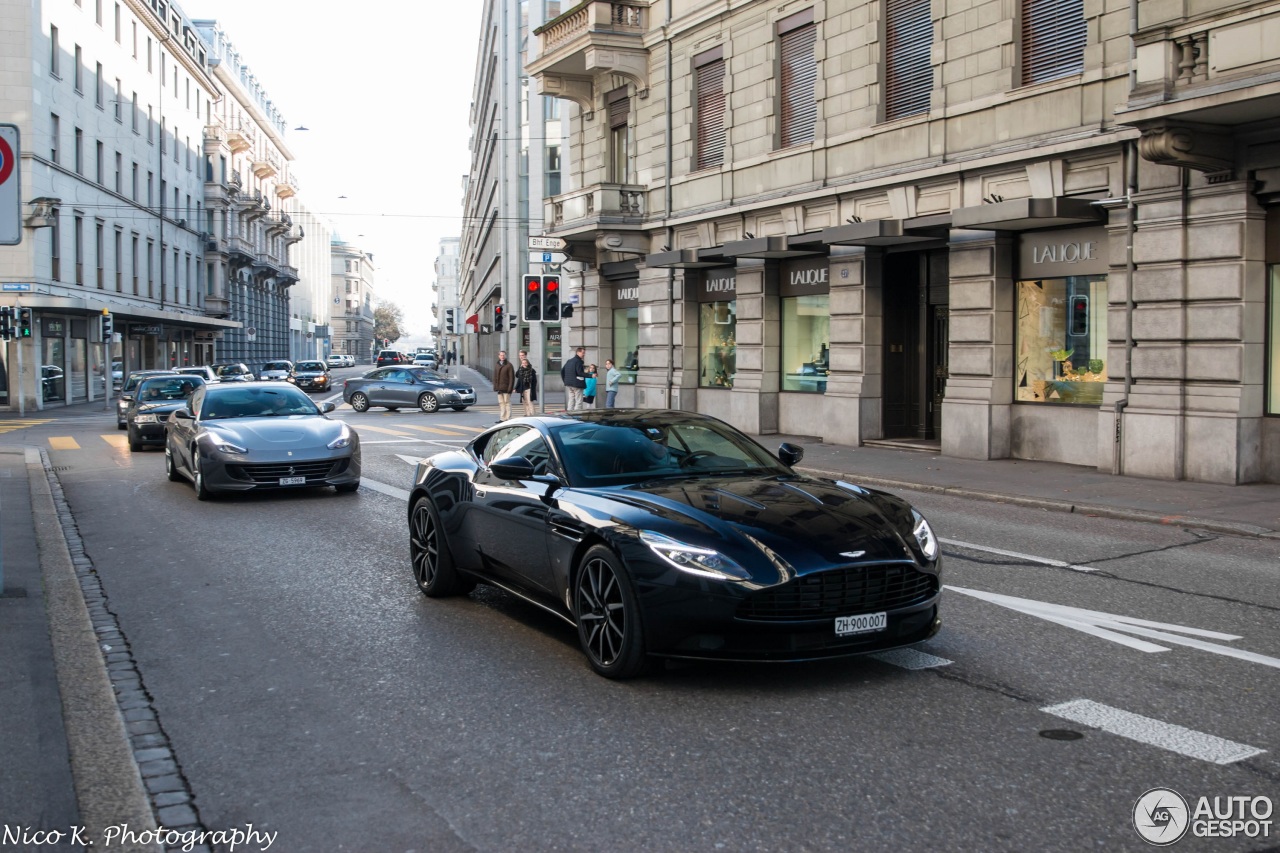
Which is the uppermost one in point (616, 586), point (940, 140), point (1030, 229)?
point (940, 140)

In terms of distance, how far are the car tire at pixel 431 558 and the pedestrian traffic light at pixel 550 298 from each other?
1654 centimetres

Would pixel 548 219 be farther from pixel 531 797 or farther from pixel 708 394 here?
pixel 531 797

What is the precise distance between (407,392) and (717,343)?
50.7ft

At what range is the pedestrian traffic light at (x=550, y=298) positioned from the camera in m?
24.8

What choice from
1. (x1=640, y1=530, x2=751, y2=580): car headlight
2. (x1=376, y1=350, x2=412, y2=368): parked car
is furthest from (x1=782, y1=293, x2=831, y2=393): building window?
(x1=376, y1=350, x2=412, y2=368): parked car

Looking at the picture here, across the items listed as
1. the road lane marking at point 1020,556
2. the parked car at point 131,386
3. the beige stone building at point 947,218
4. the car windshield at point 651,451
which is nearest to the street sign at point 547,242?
the beige stone building at point 947,218

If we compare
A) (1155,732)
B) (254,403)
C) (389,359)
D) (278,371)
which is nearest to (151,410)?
(254,403)

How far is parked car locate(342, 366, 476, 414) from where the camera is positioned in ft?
125

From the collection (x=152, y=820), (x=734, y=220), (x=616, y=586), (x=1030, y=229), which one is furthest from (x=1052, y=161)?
(x=152, y=820)

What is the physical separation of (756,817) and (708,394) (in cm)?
2208

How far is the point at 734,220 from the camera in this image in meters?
24.2

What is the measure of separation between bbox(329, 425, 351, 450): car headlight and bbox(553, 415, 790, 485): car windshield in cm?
739

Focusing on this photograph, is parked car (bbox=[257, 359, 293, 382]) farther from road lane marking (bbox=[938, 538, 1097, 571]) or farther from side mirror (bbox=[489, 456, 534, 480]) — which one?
side mirror (bbox=[489, 456, 534, 480])

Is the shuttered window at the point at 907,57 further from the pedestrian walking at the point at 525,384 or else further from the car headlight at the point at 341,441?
the pedestrian walking at the point at 525,384
